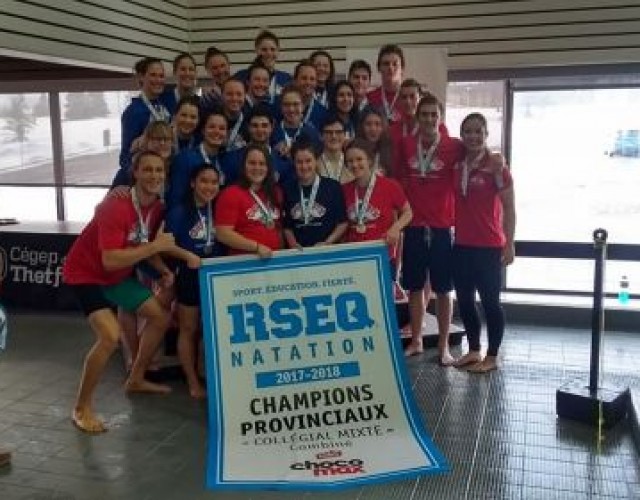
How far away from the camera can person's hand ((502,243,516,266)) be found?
4.70 metres

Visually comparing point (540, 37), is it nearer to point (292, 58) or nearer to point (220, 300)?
point (292, 58)

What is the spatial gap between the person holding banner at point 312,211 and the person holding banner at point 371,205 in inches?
6.4

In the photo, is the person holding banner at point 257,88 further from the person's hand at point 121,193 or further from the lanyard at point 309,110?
the person's hand at point 121,193

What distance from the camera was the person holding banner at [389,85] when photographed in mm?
5199

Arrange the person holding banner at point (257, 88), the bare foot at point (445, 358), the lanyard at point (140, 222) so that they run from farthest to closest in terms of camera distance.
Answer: the bare foot at point (445, 358) < the person holding banner at point (257, 88) < the lanyard at point (140, 222)

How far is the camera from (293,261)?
400 cm

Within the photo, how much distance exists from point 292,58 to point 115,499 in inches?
201

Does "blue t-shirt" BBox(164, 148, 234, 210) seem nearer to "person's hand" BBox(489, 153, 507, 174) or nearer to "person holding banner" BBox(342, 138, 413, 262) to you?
"person holding banner" BBox(342, 138, 413, 262)

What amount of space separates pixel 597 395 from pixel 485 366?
3.46ft

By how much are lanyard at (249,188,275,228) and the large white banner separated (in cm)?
32

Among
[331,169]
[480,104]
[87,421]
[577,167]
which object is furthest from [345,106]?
[577,167]

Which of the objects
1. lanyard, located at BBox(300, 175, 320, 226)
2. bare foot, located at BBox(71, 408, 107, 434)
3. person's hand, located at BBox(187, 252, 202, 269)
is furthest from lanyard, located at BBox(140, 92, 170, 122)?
bare foot, located at BBox(71, 408, 107, 434)

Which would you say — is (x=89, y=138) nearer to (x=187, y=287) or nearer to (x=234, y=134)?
(x=234, y=134)

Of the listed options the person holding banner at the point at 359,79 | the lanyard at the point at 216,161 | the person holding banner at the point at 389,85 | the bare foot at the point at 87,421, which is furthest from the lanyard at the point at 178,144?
the bare foot at the point at 87,421
